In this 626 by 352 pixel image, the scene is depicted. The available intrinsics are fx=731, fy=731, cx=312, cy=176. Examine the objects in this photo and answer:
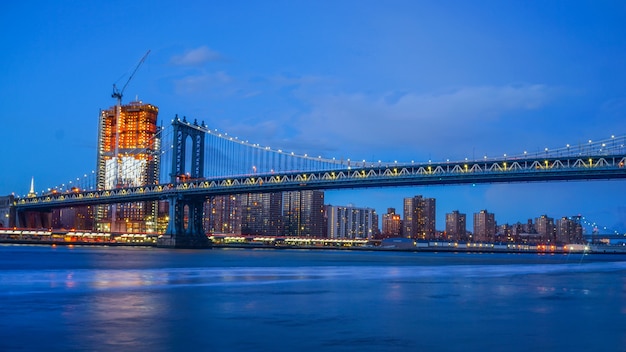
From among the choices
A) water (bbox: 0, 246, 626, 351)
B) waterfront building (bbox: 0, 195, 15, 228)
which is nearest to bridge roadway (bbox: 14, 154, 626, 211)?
waterfront building (bbox: 0, 195, 15, 228)

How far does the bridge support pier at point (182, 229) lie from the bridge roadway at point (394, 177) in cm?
146

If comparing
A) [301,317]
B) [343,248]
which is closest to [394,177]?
[301,317]

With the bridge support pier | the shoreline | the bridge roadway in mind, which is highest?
the bridge roadway

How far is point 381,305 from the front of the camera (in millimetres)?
19562

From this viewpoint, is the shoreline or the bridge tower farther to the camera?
the shoreline

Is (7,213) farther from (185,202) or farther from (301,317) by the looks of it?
(301,317)

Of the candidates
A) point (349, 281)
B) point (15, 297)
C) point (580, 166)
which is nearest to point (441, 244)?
point (580, 166)

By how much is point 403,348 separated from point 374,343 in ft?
2.11

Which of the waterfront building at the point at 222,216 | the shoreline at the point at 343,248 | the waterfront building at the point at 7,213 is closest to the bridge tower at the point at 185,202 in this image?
the shoreline at the point at 343,248

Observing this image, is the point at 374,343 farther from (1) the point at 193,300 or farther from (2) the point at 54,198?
(2) the point at 54,198

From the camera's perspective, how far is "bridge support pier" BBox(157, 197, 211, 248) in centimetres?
8881

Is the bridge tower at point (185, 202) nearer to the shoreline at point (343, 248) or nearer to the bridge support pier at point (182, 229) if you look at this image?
the bridge support pier at point (182, 229)

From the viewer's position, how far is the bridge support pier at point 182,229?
291 ft

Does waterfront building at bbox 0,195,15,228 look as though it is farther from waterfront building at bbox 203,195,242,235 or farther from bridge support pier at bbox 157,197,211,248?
waterfront building at bbox 203,195,242,235
